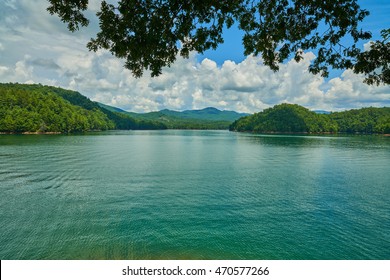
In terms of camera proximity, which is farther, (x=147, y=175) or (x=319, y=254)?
(x=147, y=175)

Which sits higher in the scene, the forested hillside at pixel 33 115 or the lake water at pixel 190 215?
the forested hillside at pixel 33 115

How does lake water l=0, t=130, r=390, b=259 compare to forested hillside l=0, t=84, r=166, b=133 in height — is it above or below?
below

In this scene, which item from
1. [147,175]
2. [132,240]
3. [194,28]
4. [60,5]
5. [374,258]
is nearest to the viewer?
[60,5]

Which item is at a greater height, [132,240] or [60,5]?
[60,5]

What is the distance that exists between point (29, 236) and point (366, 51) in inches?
689

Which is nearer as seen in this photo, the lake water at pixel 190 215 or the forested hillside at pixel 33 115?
the lake water at pixel 190 215

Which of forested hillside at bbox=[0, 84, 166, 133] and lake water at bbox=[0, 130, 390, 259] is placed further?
forested hillside at bbox=[0, 84, 166, 133]

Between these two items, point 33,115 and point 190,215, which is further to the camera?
point 33,115

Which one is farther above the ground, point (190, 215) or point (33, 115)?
point (33, 115)

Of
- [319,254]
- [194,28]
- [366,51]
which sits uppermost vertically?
[194,28]

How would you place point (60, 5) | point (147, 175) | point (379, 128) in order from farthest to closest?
point (379, 128) < point (147, 175) < point (60, 5)

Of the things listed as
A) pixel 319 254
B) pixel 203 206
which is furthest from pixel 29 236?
pixel 319 254

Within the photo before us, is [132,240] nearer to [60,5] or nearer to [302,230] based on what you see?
[302,230]

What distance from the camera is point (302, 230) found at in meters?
15.7
